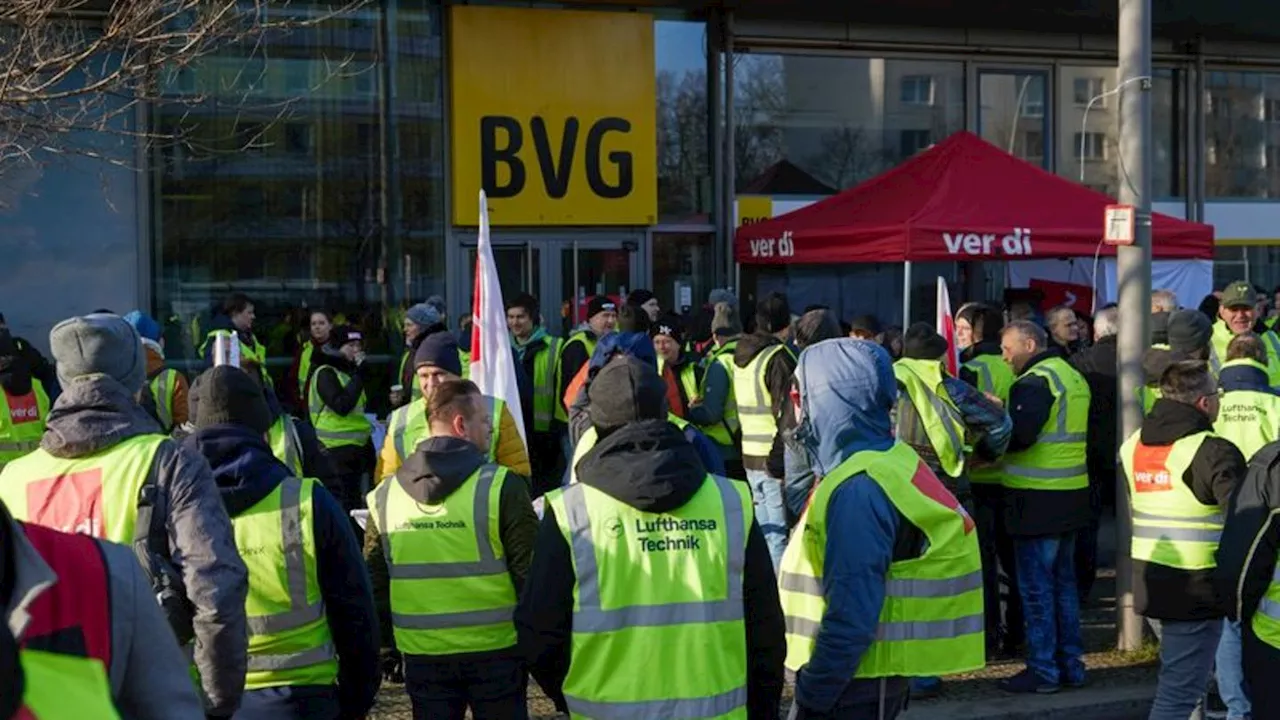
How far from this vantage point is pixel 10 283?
1329 centimetres

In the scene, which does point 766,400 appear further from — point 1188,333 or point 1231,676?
point 1231,676

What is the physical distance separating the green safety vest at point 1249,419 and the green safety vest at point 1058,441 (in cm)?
78

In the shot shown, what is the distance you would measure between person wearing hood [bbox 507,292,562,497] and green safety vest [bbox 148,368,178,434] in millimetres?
3059

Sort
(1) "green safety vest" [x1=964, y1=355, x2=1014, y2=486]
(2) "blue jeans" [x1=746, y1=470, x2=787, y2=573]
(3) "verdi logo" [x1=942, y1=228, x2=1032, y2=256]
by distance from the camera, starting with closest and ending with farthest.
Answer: (1) "green safety vest" [x1=964, y1=355, x2=1014, y2=486] → (2) "blue jeans" [x1=746, y1=470, x2=787, y2=573] → (3) "verdi logo" [x1=942, y1=228, x2=1032, y2=256]

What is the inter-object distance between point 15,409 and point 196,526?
646 cm

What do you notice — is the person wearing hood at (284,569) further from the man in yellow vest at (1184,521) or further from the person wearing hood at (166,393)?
the person wearing hood at (166,393)

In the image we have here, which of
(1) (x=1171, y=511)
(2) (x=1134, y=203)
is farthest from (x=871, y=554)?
(2) (x=1134, y=203)

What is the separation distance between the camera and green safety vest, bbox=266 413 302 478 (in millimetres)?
6887

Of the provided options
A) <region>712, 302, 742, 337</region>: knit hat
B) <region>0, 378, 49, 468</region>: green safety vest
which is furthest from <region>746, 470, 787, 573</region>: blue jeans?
<region>0, 378, 49, 468</region>: green safety vest

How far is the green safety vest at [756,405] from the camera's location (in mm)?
9734

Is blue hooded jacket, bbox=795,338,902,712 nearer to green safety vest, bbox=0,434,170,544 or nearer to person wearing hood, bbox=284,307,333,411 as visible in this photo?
green safety vest, bbox=0,434,170,544

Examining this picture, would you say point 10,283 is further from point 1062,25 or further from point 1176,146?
point 1176,146

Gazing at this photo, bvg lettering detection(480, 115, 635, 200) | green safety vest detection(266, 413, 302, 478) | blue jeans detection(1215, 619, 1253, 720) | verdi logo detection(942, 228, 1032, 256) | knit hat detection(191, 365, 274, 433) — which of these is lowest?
blue jeans detection(1215, 619, 1253, 720)

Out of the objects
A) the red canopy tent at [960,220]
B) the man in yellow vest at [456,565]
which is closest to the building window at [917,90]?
the red canopy tent at [960,220]
